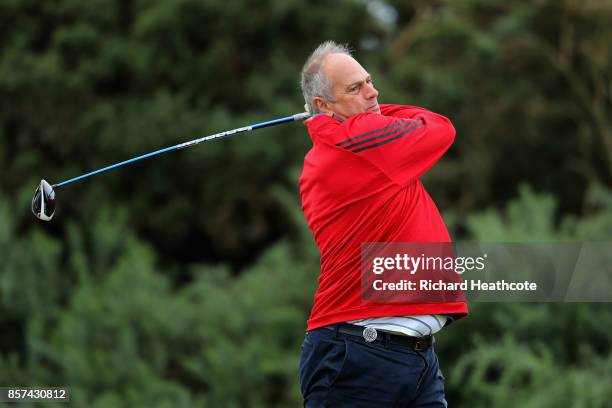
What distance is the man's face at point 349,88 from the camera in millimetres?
3285

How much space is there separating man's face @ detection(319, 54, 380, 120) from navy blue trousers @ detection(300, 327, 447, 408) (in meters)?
0.76

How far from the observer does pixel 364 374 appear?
10.5 feet

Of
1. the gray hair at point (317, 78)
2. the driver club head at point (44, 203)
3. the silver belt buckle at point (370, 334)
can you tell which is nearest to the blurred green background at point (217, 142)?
the driver club head at point (44, 203)

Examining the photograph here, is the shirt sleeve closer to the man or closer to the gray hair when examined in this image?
the man

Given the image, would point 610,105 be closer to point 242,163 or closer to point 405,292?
point 242,163

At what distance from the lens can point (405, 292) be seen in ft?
10.4

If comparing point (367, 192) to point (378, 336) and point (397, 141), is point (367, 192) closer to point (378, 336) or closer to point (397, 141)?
point (397, 141)

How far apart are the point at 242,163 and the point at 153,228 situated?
1.66 m

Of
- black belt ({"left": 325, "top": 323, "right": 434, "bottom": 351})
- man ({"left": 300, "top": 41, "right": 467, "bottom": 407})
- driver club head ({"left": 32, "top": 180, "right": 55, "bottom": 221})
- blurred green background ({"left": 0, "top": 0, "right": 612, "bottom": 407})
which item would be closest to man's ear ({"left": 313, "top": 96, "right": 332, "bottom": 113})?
man ({"left": 300, "top": 41, "right": 467, "bottom": 407})

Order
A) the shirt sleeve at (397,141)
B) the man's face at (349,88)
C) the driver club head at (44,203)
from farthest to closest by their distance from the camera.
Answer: the driver club head at (44,203) → the man's face at (349,88) → the shirt sleeve at (397,141)

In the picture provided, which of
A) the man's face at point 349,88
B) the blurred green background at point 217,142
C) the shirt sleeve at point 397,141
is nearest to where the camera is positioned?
the shirt sleeve at point 397,141

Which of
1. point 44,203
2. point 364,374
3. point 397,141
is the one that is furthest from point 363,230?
point 44,203

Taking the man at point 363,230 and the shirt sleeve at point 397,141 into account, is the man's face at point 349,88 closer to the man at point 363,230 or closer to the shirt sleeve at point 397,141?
the man at point 363,230

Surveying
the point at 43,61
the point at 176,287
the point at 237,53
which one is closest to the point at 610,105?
the point at 237,53
